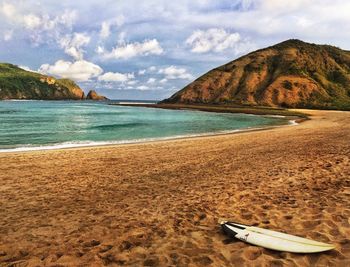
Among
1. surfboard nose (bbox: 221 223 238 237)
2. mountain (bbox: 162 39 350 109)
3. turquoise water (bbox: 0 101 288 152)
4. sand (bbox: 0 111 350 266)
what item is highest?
mountain (bbox: 162 39 350 109)

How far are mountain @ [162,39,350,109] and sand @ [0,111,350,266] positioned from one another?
101877 mm

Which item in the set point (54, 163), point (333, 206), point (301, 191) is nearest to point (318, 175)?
point (301, 191)

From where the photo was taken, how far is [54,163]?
17141 millimetres

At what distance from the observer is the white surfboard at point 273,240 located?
5832 millimetres

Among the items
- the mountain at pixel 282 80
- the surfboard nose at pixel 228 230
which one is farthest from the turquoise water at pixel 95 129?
the mountain at pixel 282 80

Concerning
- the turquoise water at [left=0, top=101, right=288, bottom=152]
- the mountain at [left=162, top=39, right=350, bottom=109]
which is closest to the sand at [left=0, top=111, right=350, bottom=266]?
the turquoise water at [left=0, top=101, right=288, bottom=152]

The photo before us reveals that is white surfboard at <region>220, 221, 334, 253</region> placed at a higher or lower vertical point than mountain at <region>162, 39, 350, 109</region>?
lower

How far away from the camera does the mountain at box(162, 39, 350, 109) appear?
116 meters

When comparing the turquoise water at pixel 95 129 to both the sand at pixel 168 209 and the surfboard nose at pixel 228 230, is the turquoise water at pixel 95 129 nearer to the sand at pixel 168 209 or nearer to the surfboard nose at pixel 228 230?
the sand at pixel 168 209

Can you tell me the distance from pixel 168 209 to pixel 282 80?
415 ft

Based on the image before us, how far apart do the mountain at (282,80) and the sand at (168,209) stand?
10188 centimetres

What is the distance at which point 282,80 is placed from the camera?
411ft

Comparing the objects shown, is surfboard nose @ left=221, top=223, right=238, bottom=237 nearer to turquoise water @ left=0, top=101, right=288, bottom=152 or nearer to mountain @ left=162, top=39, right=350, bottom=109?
turquoise water @ left=0, top=101, right=288, bottom=152

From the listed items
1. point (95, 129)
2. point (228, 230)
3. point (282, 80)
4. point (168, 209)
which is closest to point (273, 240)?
point (228, 230)
